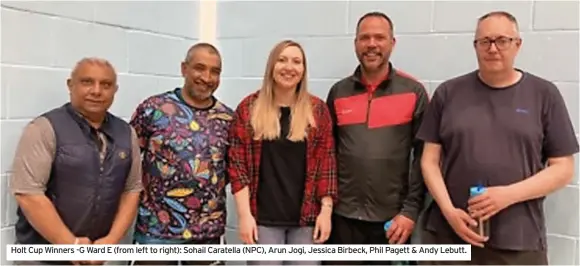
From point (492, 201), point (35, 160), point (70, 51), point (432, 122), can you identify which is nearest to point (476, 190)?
point (492, 201)

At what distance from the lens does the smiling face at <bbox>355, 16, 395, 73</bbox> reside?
2396 millimetres

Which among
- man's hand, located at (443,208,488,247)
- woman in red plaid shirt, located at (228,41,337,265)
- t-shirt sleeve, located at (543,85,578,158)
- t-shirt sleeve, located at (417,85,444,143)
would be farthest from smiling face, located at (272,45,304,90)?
t-shirt sleeve, located at (543,85,578,158)

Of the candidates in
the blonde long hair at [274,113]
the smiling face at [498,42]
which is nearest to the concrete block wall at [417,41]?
the smiling face at [498,42]

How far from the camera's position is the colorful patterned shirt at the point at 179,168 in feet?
7.86

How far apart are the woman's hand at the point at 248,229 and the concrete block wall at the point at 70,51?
2.60 feet

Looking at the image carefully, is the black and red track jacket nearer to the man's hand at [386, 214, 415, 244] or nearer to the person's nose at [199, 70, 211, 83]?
the man's hand at [386, 214, 415, 244]

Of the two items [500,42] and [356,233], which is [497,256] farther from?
[500,42]

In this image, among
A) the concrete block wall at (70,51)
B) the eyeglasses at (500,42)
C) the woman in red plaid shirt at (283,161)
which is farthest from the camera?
the woman in red plaid shirt at (283,161)

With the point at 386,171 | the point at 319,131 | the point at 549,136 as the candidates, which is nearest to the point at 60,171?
the point at 319,131

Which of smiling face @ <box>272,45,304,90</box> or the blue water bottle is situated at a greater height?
smiling face @ <box>272,45,304,90</box>

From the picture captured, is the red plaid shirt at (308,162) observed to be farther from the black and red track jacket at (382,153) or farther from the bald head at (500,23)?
the bald head at (500,23)

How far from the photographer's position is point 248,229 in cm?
236

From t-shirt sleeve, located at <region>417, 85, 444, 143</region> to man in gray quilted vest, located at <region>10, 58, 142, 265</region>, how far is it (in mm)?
1100

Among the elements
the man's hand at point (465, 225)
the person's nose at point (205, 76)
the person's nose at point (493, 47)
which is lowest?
the man's hand at point (465, 225)
